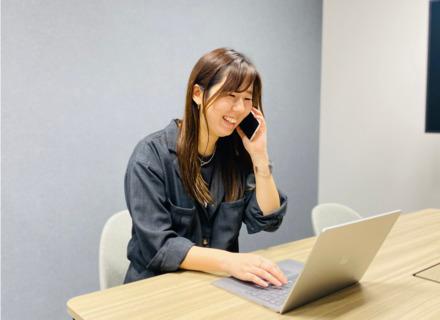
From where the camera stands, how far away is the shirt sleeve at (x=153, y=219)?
3.93 ft

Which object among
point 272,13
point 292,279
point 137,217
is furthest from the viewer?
point 272,13

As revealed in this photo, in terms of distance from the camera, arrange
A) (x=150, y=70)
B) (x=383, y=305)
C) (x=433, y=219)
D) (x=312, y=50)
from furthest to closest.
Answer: (x=312, y=50) < (x=150, y=70) < (x=433, y=219) < (x=383, y=305)

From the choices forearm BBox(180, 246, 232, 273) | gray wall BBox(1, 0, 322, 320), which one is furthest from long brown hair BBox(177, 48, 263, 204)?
gray wall BBox(1, 0, 322, 320)

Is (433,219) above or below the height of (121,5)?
below

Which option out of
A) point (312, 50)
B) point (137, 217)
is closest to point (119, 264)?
point (137, 217)

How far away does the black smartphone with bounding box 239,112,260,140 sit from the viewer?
152 centimetres

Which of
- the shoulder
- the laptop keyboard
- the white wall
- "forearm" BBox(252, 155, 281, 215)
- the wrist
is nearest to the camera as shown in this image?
the laptop keyboard

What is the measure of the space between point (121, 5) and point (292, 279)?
1721mm

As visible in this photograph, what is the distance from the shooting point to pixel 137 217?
4.14ft

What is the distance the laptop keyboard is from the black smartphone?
0.59 metres

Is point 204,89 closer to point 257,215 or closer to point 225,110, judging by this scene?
point 225,110

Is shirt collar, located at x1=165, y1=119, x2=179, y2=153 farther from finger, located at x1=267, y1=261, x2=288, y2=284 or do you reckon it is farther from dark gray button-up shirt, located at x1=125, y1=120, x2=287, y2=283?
finger, located at x1=267, y1=261, x2=288, y2=284

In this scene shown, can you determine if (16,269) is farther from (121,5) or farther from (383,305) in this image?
(383,305)

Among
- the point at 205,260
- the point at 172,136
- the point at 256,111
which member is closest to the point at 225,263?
the point at 205,260
